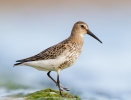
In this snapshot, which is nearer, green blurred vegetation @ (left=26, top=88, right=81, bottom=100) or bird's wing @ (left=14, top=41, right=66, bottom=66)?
green blurred vegetation @ (left=26, top=88, right=81, bottom=100)

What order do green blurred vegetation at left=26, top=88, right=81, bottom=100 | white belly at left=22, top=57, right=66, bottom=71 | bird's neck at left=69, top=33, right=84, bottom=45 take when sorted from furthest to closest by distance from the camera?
bird's neck at left=69, top=33, right=84, bottom=45, white belly at left=22, top=57, right=66, bottom=71, green blurred vegetation at left=26, top=88, right=81, bottom=100

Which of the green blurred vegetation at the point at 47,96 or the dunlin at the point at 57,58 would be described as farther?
the dunlin at the point at 57,58

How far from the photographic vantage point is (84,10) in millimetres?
15172

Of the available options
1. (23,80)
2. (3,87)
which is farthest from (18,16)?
(3,87)

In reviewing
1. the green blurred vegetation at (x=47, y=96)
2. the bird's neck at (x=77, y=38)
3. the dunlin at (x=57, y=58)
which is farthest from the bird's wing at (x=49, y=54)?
the green blurred vegetation at (x=47, y=96)

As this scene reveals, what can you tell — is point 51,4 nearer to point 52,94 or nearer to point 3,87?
point 3,87

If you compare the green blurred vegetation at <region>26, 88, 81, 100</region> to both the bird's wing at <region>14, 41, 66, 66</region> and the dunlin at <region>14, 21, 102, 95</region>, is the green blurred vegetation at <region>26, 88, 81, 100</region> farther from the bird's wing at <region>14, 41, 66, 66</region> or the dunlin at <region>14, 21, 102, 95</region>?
the bird's wing at <region>14, 41, 66, 66</region>

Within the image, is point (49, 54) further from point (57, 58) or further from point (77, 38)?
point (77, 38)

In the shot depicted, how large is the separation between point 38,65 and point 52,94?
0.53 meters

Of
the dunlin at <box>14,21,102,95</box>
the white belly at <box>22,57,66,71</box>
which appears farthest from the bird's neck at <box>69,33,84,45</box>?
the white belly at <box>22,57,66,71</box>

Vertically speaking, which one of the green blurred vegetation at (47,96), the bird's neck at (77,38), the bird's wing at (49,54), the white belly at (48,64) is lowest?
the green blurred vegetation at (47,96)

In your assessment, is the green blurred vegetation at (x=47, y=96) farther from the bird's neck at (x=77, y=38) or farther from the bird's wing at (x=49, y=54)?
the bird's neck at (x=77, y=38)

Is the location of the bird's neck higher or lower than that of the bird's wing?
higher

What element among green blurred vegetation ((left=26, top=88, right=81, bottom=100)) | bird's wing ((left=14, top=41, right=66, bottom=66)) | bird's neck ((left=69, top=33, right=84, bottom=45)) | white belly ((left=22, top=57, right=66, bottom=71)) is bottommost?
green blurred vegetation ((left=26, top=88, right=81, bottom=100))
